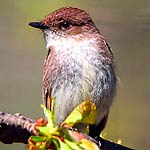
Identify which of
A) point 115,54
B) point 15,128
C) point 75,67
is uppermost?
point 15,128

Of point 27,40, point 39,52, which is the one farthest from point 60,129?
point 27,40

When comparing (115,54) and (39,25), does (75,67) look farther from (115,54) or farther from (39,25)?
(115,54)

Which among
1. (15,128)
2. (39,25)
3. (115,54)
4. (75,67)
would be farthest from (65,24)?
(115,54)

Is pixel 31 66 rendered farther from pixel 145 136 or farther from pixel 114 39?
pixel 145 136

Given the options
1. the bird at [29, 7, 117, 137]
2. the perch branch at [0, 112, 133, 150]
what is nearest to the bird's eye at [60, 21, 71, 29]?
the bird at [29, 7, 117, 137]

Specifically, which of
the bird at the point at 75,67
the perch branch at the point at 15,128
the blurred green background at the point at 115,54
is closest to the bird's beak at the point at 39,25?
the bird at the point at 75,67

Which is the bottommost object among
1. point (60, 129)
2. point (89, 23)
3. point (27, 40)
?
point (27, 40)

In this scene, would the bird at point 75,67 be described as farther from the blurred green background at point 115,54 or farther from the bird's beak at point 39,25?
the blurred green background at point 115,54
